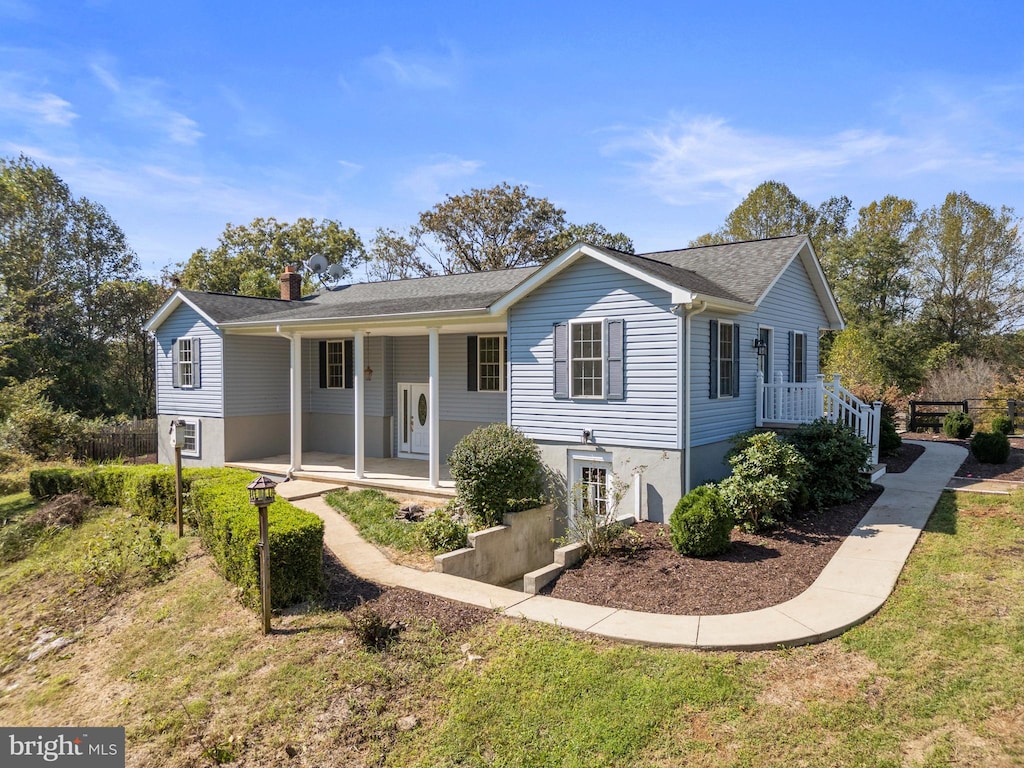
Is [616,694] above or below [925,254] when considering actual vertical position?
below

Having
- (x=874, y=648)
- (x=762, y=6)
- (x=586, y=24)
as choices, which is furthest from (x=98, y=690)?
(x=762, y=6)

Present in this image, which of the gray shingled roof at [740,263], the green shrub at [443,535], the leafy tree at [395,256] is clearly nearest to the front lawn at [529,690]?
the green shrub at [443,535]

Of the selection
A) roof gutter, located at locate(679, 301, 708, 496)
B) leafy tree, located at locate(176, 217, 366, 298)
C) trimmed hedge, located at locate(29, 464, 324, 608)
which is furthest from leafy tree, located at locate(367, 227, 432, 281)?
roof gutter, located at locate(679, 301, 708, 496)

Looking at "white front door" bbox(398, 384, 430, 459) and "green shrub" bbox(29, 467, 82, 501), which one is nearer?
"green shrub" bbox(29, 467, 82, 501)

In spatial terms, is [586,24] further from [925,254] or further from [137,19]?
[925,254]

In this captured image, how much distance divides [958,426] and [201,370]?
73.6ft

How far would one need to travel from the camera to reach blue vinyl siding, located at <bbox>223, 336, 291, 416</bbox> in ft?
51.8

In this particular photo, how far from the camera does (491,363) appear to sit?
14.0 metres

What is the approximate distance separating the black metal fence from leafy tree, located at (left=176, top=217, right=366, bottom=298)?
1361cm

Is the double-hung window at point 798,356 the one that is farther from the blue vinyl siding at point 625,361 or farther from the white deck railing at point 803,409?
the blue vinyl siding at point 625,361

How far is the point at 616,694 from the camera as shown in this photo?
4.91 meters

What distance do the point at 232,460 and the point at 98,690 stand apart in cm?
1016

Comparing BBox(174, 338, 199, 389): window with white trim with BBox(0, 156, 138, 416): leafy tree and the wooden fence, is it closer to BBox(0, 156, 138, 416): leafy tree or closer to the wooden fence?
BBox(0, 156, 138, 416): leafy tree

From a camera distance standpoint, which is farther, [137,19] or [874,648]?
[137,19]
